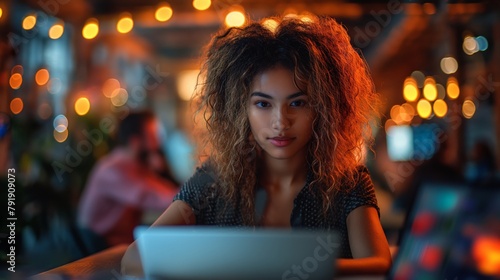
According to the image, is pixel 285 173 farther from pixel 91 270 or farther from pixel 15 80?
pixel 15 80

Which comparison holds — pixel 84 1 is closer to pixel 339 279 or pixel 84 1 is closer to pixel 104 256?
pixel 104 256

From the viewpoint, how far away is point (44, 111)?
23.8 feet

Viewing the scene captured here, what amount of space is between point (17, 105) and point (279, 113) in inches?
168

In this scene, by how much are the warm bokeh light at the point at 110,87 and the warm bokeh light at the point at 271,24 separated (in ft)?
21.8

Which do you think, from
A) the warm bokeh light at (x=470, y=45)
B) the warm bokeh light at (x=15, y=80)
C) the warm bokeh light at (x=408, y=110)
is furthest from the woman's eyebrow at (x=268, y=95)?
the warm bokeh light at (x=408, y=110)

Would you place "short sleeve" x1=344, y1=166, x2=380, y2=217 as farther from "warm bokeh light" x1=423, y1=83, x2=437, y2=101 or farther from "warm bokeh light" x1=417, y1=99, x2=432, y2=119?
"warm bokeh light" x1=417, y1=99, x2=432, y2=119

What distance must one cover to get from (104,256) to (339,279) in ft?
3.09

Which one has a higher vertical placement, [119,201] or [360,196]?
[360,196]

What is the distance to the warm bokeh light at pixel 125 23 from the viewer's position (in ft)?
21.0

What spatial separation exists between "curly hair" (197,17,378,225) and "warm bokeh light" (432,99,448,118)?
526 centimetres

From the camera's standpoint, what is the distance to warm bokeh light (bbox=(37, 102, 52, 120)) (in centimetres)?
713

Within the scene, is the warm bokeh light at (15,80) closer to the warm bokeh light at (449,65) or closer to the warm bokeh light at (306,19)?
the warm bokeh light at (306,19)

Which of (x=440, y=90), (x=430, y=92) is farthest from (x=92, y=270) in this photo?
(x=440, y=90)

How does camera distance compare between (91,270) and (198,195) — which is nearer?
(91,270)
